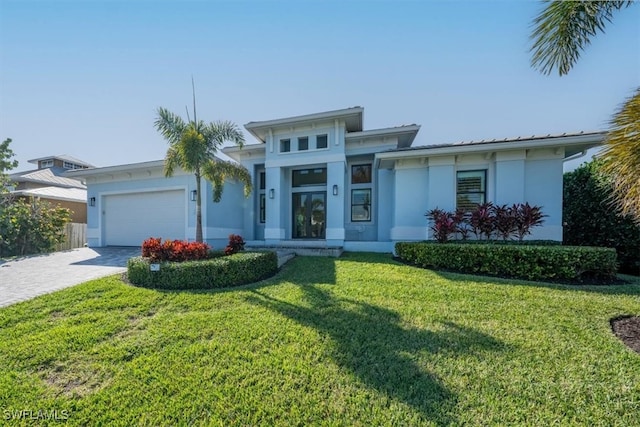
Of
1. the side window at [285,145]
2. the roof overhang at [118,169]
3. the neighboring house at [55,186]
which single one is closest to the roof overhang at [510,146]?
the side window at [285,145]

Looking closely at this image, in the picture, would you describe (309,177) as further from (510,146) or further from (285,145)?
(510,146)

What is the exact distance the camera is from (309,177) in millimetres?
12945

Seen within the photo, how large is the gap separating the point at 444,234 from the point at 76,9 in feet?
39.3

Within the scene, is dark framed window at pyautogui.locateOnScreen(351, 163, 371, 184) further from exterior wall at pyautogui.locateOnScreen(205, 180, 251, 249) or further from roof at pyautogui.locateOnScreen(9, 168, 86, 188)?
roof at pyautogui.locateOnScreen(9, 168, 86, 188)

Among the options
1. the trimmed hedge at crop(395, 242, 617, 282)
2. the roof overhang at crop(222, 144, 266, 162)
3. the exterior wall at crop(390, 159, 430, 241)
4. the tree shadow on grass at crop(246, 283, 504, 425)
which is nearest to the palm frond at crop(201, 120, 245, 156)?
the roof overhang at crop(222, 144, 266, 162)

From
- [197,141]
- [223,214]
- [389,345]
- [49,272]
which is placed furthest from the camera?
[223,214]

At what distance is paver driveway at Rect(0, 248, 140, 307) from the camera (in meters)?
5.78

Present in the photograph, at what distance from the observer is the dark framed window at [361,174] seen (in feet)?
41.1

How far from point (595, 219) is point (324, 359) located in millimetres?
10684

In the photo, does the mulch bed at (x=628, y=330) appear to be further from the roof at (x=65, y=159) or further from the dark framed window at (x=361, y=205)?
the roof at (x=65, y=159)

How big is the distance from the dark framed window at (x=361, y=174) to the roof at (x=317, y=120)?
5.64 ft

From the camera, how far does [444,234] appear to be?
28.5ft

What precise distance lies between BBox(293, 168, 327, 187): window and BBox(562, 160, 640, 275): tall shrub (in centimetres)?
922

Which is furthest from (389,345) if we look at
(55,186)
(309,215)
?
(55,186)
